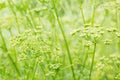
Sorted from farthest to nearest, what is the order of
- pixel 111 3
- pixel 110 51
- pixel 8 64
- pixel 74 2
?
pixel 74 2, pixel 110 51, pixel 8 64, pixel 111 3

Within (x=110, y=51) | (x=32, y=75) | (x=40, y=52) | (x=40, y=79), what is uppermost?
(x=40, y=52)

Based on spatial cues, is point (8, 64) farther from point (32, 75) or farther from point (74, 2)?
point (74, 2)

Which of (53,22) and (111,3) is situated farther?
(53,22)

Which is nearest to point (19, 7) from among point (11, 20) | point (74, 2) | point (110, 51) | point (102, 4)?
point (11, 20)

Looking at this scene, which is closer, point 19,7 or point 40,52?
point 40,52

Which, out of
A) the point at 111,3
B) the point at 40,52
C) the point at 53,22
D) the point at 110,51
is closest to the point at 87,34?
the point at 40,52

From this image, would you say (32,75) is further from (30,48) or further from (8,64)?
(8,64)

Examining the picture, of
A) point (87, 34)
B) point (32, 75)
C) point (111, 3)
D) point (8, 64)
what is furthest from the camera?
point (8, 64)

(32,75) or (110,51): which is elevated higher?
(32,75)

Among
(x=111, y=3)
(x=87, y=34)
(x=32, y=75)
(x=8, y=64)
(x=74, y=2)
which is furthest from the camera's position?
(x=74, y=2)
